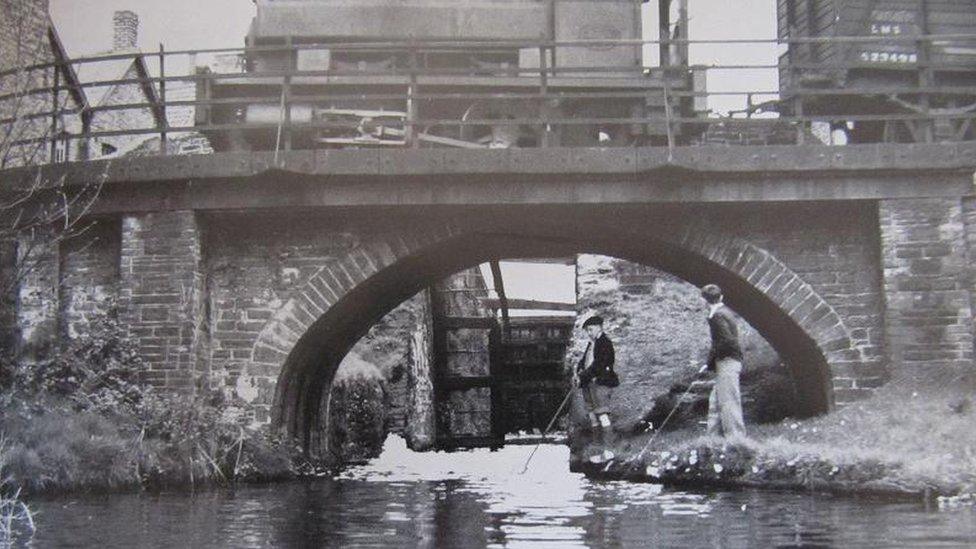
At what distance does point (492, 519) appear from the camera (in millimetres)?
8297

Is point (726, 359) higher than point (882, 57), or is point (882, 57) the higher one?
point (882, 57)

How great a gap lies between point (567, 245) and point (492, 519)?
575cm

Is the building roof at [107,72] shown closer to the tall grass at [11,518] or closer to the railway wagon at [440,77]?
the railway wagon at [440,77]

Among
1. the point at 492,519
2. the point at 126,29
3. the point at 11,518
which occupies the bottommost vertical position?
the point at 492,519

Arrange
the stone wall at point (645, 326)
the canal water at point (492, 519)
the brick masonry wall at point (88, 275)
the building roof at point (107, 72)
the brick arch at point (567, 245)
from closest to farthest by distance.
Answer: the canal water at point (492, 519)
the brick arch at point (567, 245)
the brick masonry wall at point (88, 275)
the stone wall at point (645, 326)
the building roof at point (107, 72)

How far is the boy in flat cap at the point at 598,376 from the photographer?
14.3 m

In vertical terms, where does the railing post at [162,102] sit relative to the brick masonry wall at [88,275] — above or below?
above

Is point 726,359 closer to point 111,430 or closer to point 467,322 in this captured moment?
point 111,430

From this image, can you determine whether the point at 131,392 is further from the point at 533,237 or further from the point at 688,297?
the point at 688,297

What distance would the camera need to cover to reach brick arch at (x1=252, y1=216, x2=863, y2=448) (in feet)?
38.5

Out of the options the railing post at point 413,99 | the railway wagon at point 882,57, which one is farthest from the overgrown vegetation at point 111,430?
the railway wagon at point 882,57

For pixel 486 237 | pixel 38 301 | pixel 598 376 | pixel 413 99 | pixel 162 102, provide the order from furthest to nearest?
pixel 598 376
pixel 486 237
pixel 38 301
pixel 162 102
pixel 413 99

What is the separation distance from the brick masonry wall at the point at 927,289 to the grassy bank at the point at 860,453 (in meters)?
0.29

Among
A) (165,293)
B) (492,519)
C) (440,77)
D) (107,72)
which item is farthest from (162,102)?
(107,72)
